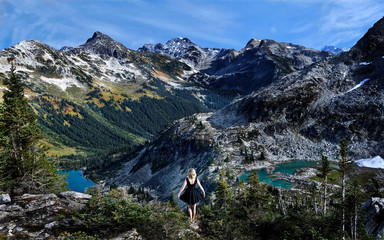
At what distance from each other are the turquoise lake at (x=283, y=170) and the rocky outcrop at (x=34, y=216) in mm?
85366

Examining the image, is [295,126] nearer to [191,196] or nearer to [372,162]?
[372,162]

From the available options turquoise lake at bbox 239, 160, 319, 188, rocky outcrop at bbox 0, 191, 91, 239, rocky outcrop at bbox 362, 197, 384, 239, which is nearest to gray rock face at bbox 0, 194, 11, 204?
rocky outcrop at bbox 0, 191, 91, 239

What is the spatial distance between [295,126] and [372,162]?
4424cm

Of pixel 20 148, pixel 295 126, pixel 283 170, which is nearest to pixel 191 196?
pixel 20 148

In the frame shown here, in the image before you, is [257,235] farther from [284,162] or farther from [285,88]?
[285,88]

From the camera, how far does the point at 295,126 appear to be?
144 meters

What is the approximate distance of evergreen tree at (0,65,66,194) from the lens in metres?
31.0

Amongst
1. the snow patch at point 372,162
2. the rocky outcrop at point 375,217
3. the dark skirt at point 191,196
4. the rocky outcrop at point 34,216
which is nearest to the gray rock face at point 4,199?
the rocky outcrop at point 34,216

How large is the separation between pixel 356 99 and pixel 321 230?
148924mm

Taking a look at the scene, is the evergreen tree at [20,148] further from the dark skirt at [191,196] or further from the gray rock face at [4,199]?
the dark skirt at [191,196]

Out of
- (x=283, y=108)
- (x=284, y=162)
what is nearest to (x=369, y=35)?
(x=283, y=108)

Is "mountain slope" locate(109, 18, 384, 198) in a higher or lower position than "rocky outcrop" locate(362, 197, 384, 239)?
higher

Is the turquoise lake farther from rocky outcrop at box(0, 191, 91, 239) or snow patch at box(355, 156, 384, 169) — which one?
rocky outcrop at box(0, 191, 91, 239)

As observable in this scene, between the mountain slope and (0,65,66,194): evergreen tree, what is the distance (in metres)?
72.9
